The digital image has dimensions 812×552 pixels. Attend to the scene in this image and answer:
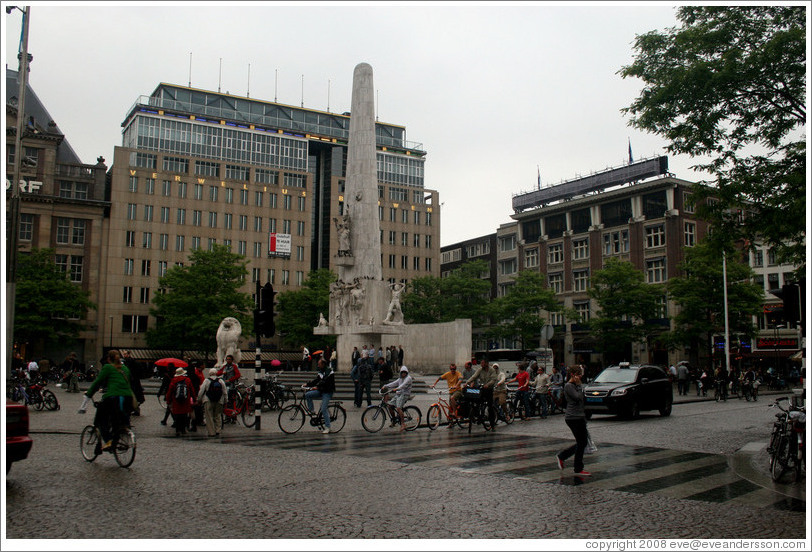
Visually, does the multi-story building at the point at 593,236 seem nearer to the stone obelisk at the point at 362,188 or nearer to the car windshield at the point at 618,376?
the stone obelisk at the point at 362,188

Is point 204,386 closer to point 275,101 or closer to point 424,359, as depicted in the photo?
point 424,359

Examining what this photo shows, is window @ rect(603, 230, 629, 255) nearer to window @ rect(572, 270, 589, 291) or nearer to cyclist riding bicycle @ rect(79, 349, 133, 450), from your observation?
window @ rect(572, 270, 589, 291)

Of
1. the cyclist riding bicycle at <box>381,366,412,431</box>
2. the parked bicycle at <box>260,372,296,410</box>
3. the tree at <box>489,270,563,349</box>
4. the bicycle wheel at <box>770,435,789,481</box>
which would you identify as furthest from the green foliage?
the bicycle wheel at <box>770,435,789,481</box>

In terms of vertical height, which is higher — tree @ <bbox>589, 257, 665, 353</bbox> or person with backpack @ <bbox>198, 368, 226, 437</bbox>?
tree @ <bbox>589, 257, 665, 353</bbox>

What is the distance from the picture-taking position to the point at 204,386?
1772 cm

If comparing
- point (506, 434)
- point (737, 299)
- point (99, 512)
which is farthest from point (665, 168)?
point (99, 512)

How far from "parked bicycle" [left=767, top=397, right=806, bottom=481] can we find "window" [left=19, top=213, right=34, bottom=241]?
234 feet

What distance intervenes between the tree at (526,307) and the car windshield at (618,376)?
4406cm

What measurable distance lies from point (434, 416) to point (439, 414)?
0.24m

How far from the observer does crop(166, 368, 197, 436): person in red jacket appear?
17.3 meters

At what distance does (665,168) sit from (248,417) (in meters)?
Result: 63.2

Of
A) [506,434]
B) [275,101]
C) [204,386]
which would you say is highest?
[275,101]

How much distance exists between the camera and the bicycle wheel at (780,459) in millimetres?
11266

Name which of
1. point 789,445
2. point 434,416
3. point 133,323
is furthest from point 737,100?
point 133,323
